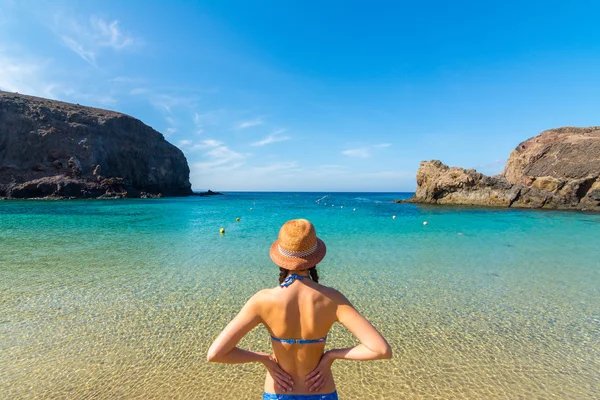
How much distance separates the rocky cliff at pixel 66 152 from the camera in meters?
55.3

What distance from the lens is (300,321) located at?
199 centimetres

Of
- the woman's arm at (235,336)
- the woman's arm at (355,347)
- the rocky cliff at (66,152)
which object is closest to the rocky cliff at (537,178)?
the woman's arm at (355,347)

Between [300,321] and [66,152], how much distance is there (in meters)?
77.5

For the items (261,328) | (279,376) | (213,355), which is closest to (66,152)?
(261,328)

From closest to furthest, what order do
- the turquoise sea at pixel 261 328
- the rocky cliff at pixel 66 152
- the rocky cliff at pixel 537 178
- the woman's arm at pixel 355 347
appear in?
the woman's arm at pixel 355 347, the turquoise sea at pixel 261 328, the rocky cliff at pixel 537 178, the rocky cliff at pixel 66 152

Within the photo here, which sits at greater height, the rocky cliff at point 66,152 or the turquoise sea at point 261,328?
the rocky cliff at point 66,152

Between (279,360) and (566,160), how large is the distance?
62.1 meters

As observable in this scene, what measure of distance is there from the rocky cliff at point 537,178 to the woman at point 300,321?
5223 cm

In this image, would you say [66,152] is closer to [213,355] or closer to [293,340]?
[213,355]

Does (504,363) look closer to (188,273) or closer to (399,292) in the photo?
(399,292)

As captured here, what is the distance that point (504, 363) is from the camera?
4.75 meters

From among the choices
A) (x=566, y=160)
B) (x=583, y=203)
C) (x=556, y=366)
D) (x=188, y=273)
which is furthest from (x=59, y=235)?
(x=566, y=160)

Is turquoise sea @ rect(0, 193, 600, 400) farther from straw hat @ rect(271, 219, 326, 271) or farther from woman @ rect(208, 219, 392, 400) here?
straw hat @ rect(271, 219, 326, 271)

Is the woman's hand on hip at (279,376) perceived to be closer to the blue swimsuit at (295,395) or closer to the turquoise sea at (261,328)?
the blue swimsuit at (295,395)
